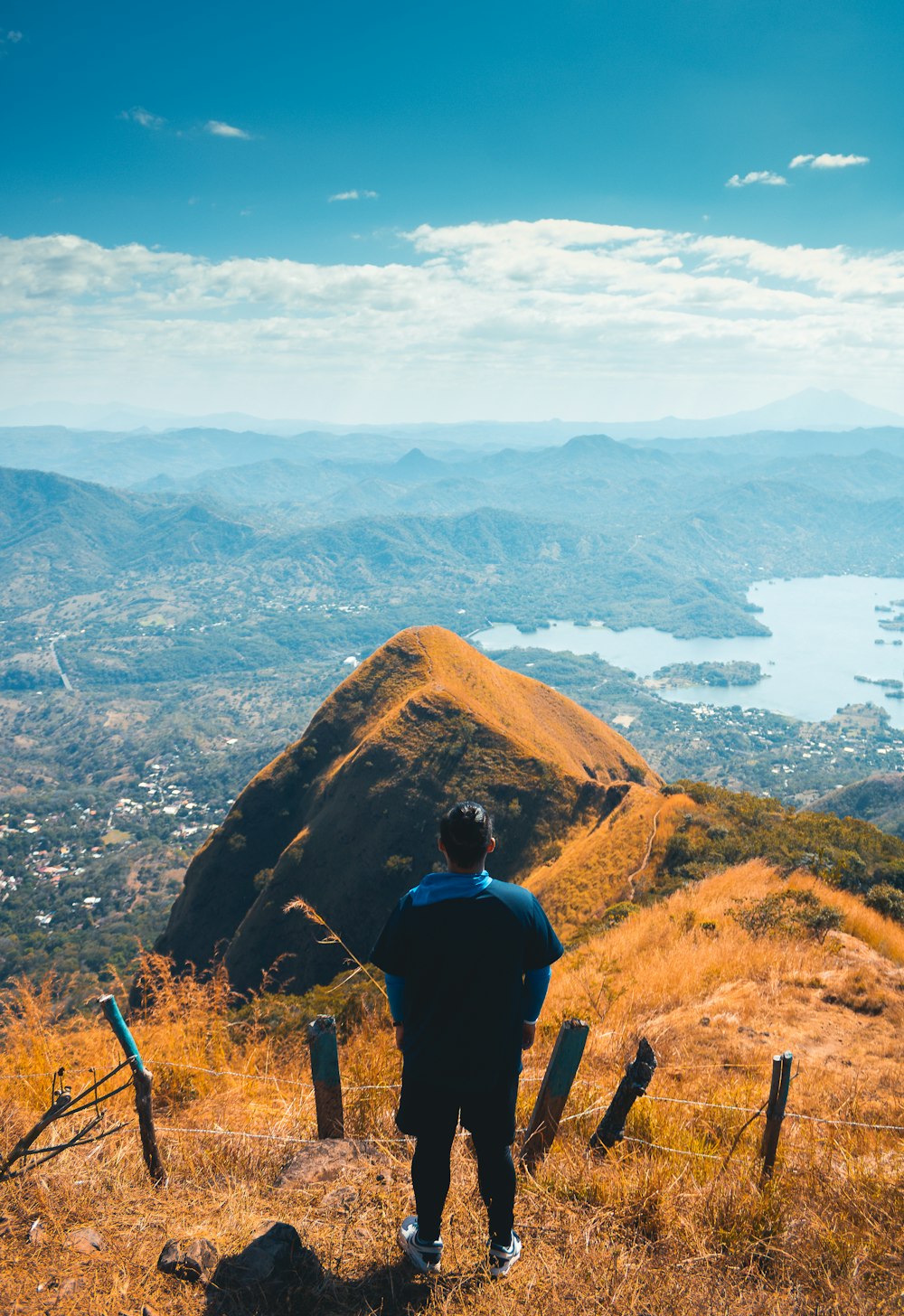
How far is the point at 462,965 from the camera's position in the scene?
10.3ft

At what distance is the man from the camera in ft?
10.4


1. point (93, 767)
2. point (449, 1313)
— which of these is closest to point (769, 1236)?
point (449, 1313)

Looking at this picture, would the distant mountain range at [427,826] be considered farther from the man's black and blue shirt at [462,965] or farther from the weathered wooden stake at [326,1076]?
the man's black and blue shirt at [462,965]

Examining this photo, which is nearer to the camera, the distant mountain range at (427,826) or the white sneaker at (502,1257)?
the white sneaker at (502,1257)

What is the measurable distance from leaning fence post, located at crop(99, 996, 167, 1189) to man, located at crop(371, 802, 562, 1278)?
1791 mm

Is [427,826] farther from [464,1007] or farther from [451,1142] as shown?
→ [464,1007]

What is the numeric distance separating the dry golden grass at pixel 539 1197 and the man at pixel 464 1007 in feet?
1.39

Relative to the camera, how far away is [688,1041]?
674 centimetres

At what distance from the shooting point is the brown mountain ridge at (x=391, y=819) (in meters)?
25.1

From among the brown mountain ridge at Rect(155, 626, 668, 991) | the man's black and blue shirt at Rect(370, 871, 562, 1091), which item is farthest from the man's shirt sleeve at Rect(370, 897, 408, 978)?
the brown mountain ridge at Rect(155, 626, 668, 991)

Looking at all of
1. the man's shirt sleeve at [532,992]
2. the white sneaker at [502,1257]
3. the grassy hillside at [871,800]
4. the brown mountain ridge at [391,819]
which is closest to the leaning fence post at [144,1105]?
the white sneaker at [502,1257]

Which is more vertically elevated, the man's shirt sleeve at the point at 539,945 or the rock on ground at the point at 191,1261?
the man's shirt sleeve at the point at 539,945

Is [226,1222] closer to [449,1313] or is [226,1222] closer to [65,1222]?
[65,1222]

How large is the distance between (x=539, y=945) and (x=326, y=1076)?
7.00 feet
